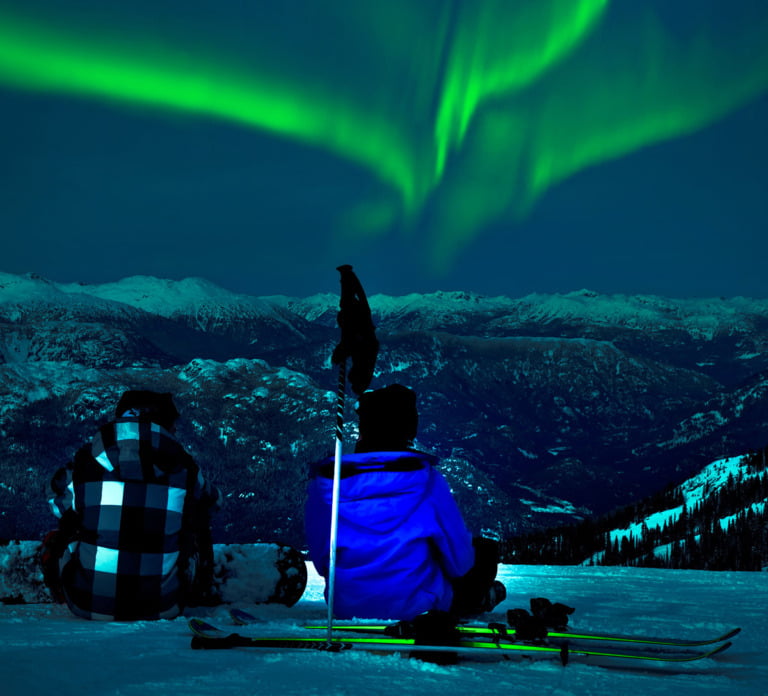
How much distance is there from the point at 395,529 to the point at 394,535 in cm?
6

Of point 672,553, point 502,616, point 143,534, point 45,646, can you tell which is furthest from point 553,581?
point 672,553

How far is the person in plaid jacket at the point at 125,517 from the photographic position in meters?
7.57

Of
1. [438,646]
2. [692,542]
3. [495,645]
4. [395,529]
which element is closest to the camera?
[438,646]

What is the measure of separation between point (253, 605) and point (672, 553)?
17879 cm

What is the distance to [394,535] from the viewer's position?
729 centimetres

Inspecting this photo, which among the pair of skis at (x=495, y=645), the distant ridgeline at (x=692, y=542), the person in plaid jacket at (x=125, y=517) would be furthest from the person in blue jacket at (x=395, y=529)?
the distant ridgeline at (x=692, y=542)

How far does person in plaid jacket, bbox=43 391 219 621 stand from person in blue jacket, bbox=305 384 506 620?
1.36 m

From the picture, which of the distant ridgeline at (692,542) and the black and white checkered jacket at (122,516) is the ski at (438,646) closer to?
the black and white checkered jacket at (122,516)

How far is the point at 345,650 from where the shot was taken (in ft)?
19.4

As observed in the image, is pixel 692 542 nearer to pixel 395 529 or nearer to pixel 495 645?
pixel 395 529

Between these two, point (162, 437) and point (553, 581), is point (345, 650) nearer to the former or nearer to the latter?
point (162, 437)

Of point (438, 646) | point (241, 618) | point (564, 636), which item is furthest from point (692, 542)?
point (438, 646)

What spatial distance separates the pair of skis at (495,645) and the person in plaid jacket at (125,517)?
4.96ft

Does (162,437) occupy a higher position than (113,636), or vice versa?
(162,437)
